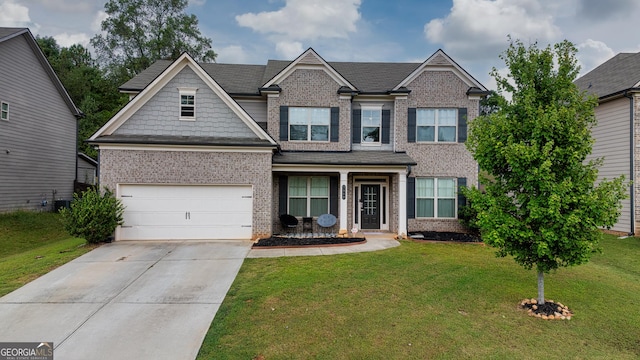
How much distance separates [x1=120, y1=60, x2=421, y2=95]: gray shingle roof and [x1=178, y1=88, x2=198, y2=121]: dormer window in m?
2.32

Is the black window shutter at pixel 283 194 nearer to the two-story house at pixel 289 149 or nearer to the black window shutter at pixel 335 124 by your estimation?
the two-story house at pixel 289 149

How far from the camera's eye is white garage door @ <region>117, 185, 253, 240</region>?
11.1 m

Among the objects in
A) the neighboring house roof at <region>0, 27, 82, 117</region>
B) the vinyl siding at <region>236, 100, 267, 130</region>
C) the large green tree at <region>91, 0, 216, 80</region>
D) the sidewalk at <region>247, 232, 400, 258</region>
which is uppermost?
the large green tree at <region>91, 0, 216, 80</region>

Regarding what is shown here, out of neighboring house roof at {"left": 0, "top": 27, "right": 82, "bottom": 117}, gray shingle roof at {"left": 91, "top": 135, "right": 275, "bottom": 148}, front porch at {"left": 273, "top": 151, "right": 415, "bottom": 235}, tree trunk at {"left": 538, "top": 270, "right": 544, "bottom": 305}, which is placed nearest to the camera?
tree trunk at {"left": 538, "top": 270, "right": 544, "bottom": 305}

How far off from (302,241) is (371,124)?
608 cm

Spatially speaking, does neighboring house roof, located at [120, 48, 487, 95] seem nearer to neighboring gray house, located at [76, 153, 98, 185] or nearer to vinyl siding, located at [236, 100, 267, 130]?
vinyl siding, located at [236, 100, 267, 130]

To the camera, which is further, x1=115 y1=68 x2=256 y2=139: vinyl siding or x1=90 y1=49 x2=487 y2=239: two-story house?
x1=115 y1=68 x2=256 y2=139: vinyl siding

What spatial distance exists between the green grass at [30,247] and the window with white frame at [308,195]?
7.07m

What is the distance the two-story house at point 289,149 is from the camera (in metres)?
11.1

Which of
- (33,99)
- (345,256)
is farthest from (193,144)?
(33,99)

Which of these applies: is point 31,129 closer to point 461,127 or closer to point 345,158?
point 345,158

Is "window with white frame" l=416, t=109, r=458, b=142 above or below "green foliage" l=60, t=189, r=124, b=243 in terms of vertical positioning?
above

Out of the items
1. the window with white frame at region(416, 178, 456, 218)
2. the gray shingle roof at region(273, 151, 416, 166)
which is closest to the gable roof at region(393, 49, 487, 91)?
the gray shingle roof at region(273, 151, 416, 166)

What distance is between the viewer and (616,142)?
552 inches
